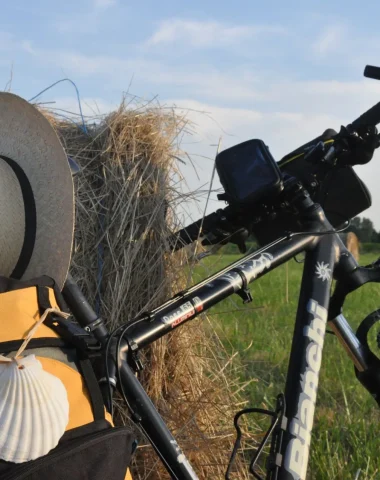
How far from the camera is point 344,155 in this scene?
1994 mm

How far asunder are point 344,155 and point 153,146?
0.67 m

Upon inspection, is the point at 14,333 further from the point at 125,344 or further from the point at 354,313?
the point at 354,313

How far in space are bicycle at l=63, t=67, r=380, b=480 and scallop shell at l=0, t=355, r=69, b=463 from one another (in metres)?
0.38

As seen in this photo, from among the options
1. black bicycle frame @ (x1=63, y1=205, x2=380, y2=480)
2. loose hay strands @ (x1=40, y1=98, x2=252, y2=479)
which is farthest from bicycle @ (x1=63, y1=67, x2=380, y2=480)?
loose hay strands @ (x1=40, y1=98, x2=252, y2=479)

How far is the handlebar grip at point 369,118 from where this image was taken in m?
1.95

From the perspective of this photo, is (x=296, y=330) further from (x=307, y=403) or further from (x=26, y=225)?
(x=26, y=225)

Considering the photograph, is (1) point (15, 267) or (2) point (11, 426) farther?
(1) point (15, 267)

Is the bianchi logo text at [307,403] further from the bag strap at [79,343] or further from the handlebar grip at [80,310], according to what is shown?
the bag strap at [79,343]

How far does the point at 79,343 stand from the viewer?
1.35 m

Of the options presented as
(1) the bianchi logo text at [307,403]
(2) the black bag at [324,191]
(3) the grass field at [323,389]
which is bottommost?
(3) the grass field at [323,389]

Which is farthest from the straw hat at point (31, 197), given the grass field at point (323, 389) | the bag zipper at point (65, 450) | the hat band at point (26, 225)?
the grass field at point (323, 389)

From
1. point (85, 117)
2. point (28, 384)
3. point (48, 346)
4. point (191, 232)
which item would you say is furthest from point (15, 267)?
point (85, 117)

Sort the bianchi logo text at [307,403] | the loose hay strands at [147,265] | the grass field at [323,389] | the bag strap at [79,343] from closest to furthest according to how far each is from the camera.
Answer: the bag strap at [79,343], the bianchi logo text at [307,403], the loose hay strands at [147,265], the grass field at [323,389]

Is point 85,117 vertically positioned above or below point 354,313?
above
